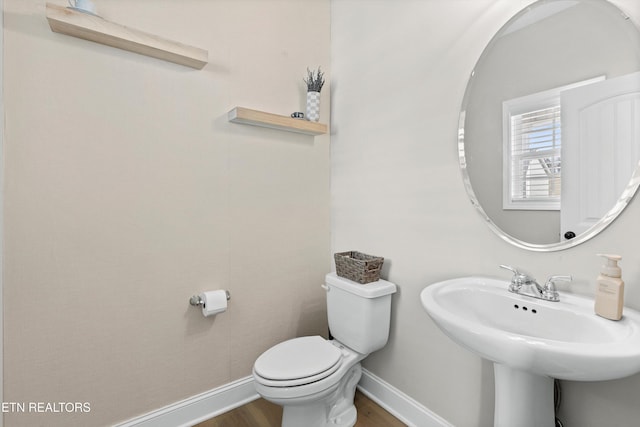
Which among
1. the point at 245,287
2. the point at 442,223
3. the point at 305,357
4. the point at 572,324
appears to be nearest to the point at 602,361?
the point at 572,324

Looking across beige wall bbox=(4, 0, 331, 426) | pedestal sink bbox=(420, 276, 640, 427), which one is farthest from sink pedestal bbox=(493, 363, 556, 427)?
beige wall bbox=(4, 0, 331, 426)

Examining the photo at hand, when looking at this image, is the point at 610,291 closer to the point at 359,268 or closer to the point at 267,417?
the point at 359,268

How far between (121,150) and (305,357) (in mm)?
1263

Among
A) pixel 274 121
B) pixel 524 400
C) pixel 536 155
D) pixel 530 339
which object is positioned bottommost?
pixel 524 400

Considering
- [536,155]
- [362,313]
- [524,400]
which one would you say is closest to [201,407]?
[362,313]

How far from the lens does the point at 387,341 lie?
1670 mm

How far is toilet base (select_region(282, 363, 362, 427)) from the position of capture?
1381 millimetres

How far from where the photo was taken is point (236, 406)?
1.69 meters

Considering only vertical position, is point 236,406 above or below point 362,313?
below

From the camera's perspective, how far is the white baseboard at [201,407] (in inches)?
57.7

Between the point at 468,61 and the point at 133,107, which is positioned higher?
the point at 468,61

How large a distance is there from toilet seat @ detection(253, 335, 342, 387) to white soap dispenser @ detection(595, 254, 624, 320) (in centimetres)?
99

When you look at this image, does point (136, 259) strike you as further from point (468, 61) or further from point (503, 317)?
point (468, 61)

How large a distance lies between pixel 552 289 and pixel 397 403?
1.03m
